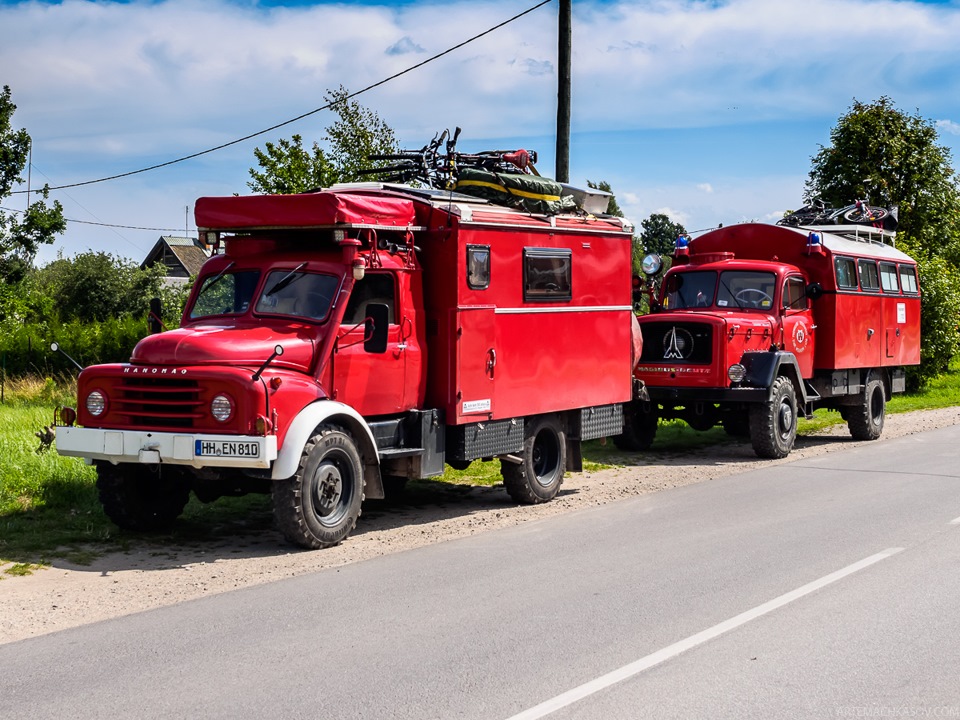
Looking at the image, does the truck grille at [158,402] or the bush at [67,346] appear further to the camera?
the bush at [67,346]

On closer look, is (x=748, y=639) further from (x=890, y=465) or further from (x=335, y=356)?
(x=890, y=465)

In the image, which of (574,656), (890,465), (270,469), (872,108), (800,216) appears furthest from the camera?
(872,108)

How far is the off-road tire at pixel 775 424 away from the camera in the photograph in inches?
613

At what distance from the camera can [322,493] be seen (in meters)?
9.31

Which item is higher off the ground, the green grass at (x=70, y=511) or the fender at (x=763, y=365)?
the fender at (x=763, y=365)

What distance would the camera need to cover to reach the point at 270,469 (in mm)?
8891

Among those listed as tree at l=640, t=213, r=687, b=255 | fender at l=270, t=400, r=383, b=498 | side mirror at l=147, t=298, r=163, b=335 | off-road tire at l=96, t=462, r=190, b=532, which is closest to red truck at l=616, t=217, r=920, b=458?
fender at l=270, t=400, r=383, b=498

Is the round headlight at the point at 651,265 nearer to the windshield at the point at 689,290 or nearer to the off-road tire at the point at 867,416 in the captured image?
the windshield at the point at 689,290

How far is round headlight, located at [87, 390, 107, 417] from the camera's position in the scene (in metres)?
9.26

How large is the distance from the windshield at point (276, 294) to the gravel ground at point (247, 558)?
1995 mm

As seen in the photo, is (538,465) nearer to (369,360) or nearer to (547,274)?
(547,274)

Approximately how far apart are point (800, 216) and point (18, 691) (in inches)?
720

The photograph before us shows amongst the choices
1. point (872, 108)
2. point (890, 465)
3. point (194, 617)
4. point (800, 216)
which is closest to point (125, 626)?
point (194, 617)

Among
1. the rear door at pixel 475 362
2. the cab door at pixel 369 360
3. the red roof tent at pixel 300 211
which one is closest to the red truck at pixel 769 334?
the rear door at pixel 475 362
